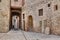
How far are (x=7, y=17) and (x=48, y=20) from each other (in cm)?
543

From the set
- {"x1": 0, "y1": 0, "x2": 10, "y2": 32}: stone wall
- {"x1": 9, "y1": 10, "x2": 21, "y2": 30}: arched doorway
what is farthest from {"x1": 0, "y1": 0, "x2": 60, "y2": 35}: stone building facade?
{"x1": 9, "y1": 10, "x2": 21, "y2": 30}: arched doorway

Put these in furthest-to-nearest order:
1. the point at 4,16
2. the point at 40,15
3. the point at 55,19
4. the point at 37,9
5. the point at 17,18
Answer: the point at 17,18
the point at 4,16
the point at 37,9
the point at 40,15
the point at 55,19

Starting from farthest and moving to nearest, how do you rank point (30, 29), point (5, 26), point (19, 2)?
point (19, 2)
point (30, 29)
point (5, 26)

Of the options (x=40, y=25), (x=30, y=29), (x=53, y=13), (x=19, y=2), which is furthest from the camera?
(x=19, y=2)

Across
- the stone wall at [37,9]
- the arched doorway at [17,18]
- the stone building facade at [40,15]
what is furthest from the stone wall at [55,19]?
the arched doorway at [17,18]

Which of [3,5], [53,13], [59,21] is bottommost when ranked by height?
[59,21]

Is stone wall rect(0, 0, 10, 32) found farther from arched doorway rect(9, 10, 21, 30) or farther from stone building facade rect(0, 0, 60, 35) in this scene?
arched doorway rect(9, 10, 21, 30)

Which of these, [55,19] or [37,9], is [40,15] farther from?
[55,19]

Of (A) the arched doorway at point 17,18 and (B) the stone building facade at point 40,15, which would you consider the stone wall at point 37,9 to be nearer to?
(B) the stone building facade at point 40,15

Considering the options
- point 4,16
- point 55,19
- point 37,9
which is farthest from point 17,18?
point 55,19

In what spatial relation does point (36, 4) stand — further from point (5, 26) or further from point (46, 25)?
point (5, 26)

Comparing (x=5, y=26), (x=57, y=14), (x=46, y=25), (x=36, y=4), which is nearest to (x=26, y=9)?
(x=36, y=4)

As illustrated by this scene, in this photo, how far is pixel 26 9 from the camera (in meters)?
17.7

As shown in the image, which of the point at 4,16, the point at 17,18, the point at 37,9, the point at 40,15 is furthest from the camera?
the point at 17,18
